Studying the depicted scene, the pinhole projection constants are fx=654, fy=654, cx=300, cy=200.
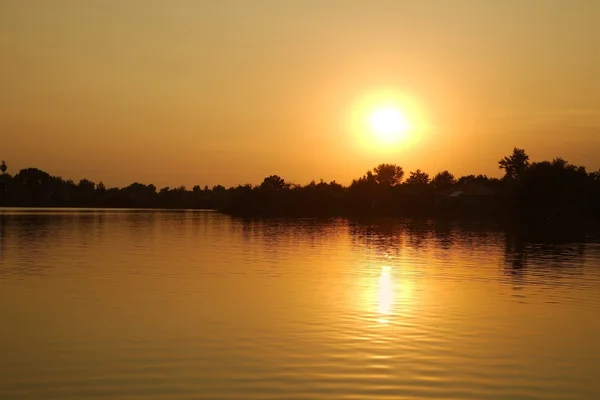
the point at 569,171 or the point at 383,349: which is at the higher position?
the point at 569,171

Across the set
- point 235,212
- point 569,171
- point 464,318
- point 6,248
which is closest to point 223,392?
point 464,318

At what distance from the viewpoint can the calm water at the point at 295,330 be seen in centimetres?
1205

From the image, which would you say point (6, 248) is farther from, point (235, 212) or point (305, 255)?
point (235, 212)

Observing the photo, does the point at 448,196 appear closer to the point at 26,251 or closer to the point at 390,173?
the point at 390,173

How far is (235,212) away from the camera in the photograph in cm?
16612

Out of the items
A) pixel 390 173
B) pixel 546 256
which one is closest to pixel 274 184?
pixel 390 173

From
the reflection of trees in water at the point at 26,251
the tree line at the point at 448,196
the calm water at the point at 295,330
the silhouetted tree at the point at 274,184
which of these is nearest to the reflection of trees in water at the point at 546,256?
the calm water at the point at 295,330

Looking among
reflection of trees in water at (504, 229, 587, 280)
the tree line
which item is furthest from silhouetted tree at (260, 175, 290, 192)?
reflection of trees in water at (504, 229, 587, 280)

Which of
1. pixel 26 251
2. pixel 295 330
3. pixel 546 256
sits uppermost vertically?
pixel 546 256

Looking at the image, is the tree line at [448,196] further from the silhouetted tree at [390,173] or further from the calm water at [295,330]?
the calm water at [295,330]

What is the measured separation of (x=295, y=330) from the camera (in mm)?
16875

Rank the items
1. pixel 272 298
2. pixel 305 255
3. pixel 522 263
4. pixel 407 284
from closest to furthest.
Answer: pixel 272 298
pixel 407 284
pixel 522 263
pixel 305 255

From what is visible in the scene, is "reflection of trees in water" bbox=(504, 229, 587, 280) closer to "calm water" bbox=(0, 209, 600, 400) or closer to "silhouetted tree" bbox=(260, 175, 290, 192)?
"calm water" bbox=(0, 209, 600, 400)

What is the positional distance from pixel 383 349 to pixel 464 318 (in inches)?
205
